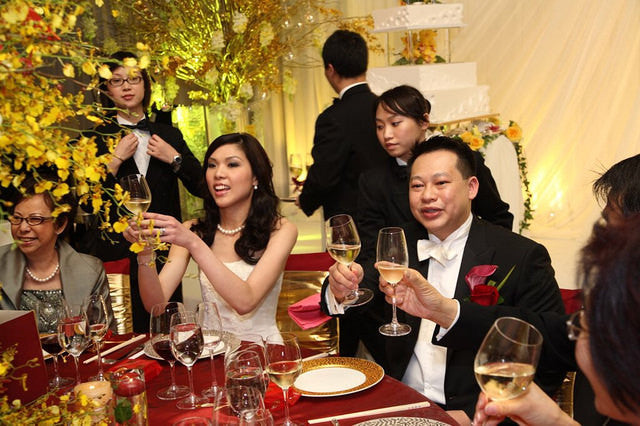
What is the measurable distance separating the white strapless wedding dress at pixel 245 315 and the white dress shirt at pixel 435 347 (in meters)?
0.73

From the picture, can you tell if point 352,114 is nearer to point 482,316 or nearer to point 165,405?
point 482,316

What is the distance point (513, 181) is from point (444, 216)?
8.44ft

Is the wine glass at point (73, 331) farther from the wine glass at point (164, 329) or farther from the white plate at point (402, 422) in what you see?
the white plate at point (402, 422)

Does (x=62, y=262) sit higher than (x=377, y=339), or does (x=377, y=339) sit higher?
(x=62, y=262)

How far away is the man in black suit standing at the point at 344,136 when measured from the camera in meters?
3.66

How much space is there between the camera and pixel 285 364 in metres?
1.58

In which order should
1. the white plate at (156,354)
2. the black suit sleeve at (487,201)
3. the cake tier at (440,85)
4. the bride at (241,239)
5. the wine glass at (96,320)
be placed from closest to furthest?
the wine glass at (96,320), the white plate at (156,354), the bride at (241,239), the black suit sleeve at (487,201), the cake tier at (440,85)

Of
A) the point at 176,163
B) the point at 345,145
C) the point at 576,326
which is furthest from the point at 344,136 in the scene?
the point at 576,326

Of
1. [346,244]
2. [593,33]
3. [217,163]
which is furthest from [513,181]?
[346,244]

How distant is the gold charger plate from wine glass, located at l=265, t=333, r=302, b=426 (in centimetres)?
16

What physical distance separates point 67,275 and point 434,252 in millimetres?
1341

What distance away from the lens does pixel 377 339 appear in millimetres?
3051

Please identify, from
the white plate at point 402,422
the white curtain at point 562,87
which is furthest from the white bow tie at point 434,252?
the white curtain at point 562,87

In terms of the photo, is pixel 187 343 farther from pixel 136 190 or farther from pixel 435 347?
pixel 435 347
